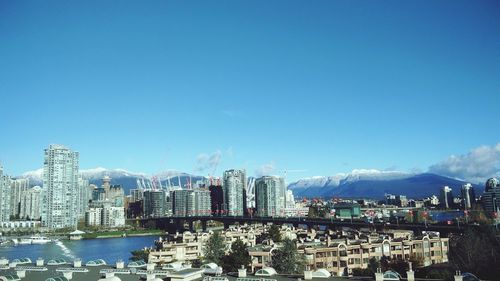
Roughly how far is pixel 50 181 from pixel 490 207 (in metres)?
111

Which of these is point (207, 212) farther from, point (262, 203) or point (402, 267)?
point (402, 267)

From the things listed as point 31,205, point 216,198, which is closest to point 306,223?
point 216,198

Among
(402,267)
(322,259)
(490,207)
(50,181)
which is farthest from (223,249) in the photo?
(490,207)

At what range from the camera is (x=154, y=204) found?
13925cm

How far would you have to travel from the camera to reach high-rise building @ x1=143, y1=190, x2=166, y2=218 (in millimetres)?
138500

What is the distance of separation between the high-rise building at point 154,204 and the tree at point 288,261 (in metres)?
115

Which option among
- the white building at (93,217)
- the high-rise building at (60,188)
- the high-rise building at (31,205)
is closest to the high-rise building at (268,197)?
the white building at (93,217)

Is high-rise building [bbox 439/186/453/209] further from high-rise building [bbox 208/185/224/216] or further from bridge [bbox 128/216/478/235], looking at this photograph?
bridge [bbox 128/216/478/235]

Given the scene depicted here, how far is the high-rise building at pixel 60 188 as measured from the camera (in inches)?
4284

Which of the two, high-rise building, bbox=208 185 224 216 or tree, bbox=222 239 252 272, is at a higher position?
high-rise building, bbox=208 185 224 216

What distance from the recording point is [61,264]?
64.7 ft

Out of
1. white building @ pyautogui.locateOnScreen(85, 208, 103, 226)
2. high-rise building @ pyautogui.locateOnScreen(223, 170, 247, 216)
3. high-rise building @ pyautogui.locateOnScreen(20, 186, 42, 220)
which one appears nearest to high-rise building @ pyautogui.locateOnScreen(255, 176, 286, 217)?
high-rise building @ pyautogui.locateOnScreen(223, 170, 247, 216)

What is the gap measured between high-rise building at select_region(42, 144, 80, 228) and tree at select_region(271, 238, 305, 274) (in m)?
93.4

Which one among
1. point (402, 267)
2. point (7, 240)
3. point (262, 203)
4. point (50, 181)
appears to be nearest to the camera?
point (402, 267)
